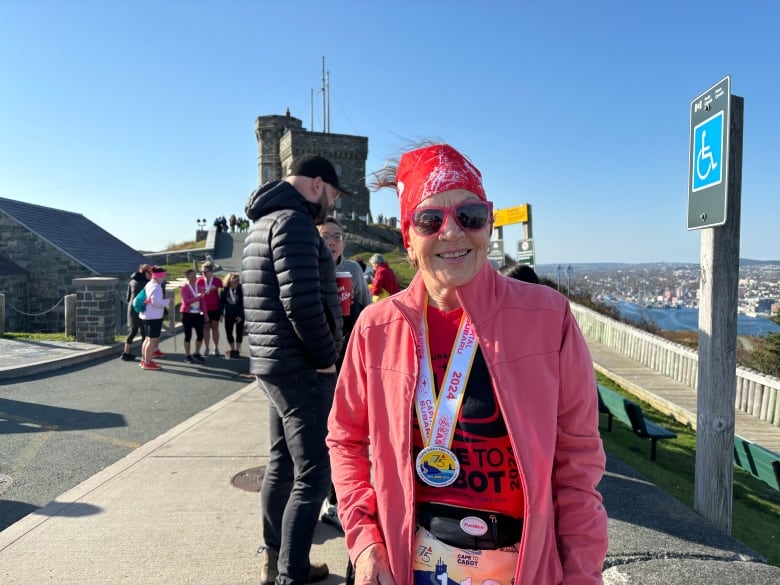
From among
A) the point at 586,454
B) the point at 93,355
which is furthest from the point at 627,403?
the point at 93,355

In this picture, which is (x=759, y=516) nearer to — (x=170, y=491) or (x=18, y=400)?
(x=170, y=491)

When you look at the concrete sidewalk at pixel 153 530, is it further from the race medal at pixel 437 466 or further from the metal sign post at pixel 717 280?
the metal sign post at pixel 717 280

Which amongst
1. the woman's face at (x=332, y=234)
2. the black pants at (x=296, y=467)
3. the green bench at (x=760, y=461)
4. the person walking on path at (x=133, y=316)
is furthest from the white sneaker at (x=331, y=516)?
the person walking on path at (x=133, y=316)

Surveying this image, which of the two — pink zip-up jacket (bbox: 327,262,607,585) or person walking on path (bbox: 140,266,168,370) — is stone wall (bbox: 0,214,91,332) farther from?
pink zip-up jacket (bbox: 327,262,607,585)

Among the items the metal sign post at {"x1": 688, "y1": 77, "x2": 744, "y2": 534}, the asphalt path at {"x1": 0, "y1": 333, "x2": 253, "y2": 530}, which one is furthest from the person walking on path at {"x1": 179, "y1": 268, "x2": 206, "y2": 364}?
the metal sign post at {"x1": 688, "y1": 77, "x2": 744, "y2": 534}

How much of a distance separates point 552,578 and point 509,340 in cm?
64

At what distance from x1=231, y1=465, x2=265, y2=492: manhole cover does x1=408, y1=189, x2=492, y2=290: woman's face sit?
328cm

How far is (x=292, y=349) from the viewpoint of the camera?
2.86 metres

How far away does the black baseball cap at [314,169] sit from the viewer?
3107mm

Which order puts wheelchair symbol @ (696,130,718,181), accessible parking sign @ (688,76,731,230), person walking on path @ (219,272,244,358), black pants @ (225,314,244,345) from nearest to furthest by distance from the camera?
1. accessible parking sign @ (688,76,731,230)
2. wheelchair symbol @ (696,130,718,181)
3. person walking on path @ (219,272,244,358)
4. black pants @ (225,314,244,345)

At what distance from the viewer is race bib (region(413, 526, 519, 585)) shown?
153 centimetres

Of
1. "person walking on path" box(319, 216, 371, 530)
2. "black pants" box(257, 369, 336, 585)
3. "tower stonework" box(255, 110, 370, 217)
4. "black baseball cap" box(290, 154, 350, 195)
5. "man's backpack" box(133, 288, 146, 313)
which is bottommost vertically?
"black pants" box(257, 369, 336, 585)

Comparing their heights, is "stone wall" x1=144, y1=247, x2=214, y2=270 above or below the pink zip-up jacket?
→ above

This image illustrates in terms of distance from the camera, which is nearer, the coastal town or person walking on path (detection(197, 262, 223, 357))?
person walking on path (detection(197, 262, 223, 357))
